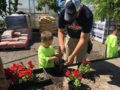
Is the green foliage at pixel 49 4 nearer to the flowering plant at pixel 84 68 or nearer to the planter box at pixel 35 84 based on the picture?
the flowering plant at pixel 84 68

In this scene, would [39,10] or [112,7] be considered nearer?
[112,7]

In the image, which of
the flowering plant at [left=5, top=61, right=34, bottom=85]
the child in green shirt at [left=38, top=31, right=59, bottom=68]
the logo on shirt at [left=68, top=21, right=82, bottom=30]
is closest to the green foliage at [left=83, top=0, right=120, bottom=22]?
the logo on shirt at [left=68, top=21, right=82, bottom=30]

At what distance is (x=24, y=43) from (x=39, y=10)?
6.93m

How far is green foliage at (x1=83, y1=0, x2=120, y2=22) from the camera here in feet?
32.4

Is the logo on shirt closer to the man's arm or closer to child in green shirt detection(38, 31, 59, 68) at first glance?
the man's arm

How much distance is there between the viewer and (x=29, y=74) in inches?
161

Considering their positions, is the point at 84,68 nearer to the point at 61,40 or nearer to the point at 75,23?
the point at 61,40

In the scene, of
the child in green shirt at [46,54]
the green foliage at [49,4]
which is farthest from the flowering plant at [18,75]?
the green foliage at [49,4]

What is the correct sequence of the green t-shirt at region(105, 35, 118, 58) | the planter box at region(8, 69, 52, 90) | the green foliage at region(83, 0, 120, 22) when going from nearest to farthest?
1. the planter box at region(8, 69, 52, 90)
2. the green t-shirt at region(105, 35, 118, 58)
3. the green foliage at region(83, 0, 120, 22)

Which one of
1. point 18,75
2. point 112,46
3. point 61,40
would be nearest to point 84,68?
point 61,40

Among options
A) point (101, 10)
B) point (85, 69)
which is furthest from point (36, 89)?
point (101, 10)

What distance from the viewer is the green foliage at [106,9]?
9887 mm

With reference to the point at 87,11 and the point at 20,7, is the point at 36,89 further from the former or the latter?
the point at 20,7

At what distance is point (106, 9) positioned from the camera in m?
10.1
